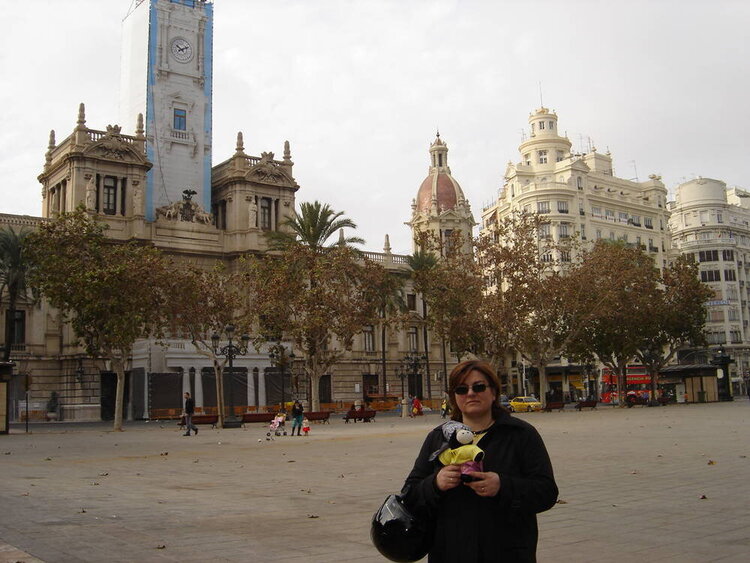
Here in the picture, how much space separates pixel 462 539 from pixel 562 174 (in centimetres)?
8917

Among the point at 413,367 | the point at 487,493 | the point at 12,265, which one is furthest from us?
the point at 413,367

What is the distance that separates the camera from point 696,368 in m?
54.9

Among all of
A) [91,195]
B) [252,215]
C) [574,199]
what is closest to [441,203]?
[574,199]

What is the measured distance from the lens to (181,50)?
195ft

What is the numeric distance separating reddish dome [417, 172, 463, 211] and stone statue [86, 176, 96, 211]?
34566 mm

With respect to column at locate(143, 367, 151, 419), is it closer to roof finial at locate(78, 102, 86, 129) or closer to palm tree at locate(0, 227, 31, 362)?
palm tree at locate(0, 227, 31, 362)

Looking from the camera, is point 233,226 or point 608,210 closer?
point 233,226

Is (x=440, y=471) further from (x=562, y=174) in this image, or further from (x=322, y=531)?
(x=562, y=174)

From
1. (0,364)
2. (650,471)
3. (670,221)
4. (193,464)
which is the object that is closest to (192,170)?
(0,364)

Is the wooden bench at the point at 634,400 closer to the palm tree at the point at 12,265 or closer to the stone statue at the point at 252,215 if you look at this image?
the stone statue at the point at 252,215

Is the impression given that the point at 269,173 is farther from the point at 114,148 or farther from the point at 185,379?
the point at 185,379

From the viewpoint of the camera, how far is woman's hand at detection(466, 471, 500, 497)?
3732mm

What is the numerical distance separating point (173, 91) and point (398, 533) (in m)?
58.8

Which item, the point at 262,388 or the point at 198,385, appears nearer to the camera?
the point at 198,385
